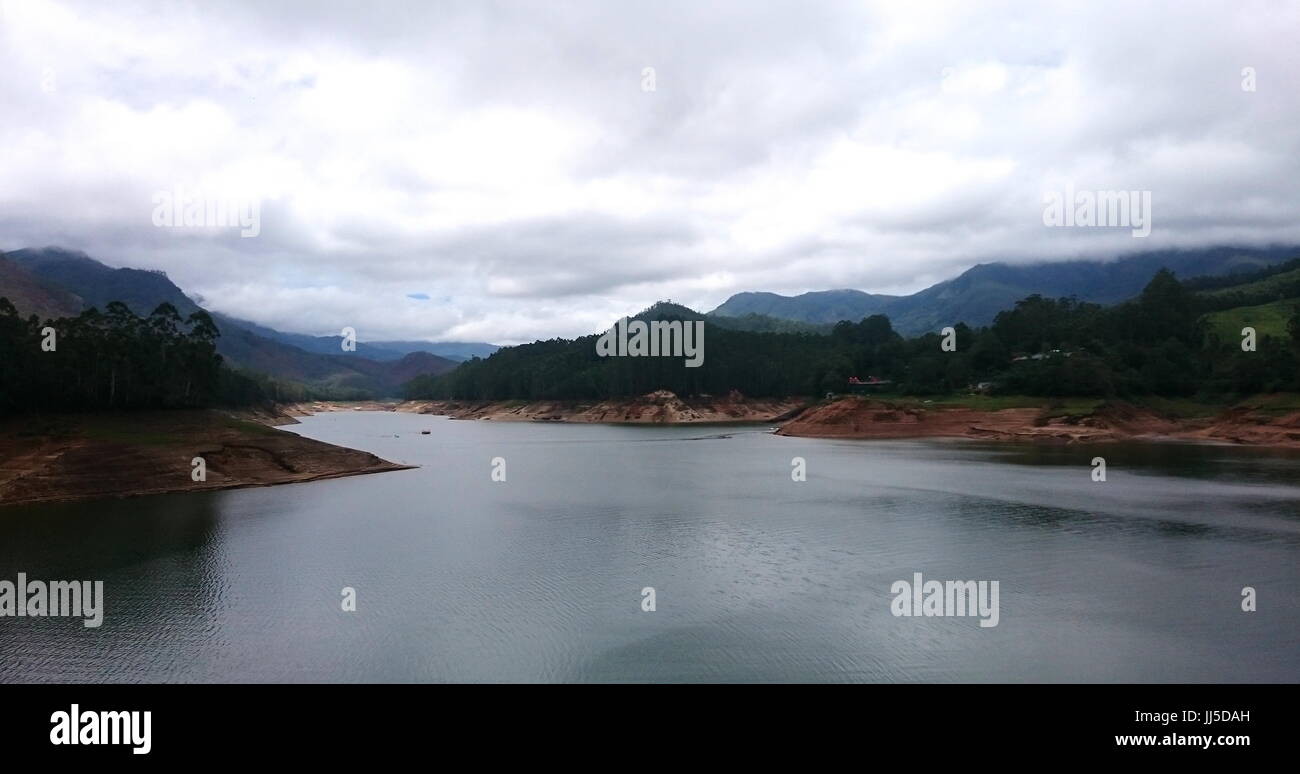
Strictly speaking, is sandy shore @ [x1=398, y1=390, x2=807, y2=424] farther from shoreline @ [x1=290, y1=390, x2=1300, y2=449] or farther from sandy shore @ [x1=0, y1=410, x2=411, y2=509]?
sandy shore @ [x1=0, y1=410, x2=411, y2=509]

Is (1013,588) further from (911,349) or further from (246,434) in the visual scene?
(911,349)

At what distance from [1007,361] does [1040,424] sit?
24.6m

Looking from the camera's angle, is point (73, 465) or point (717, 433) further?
point (717, 433)

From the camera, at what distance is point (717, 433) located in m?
98.6

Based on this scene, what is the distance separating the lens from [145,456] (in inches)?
1690

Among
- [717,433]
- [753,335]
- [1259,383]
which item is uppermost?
[753,335]

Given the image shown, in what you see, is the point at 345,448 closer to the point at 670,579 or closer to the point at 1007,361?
the point at 670,579

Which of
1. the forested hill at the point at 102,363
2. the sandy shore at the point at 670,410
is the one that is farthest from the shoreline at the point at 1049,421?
the forested hill at the point at 102,363

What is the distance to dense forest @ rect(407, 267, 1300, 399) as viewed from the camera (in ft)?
277
